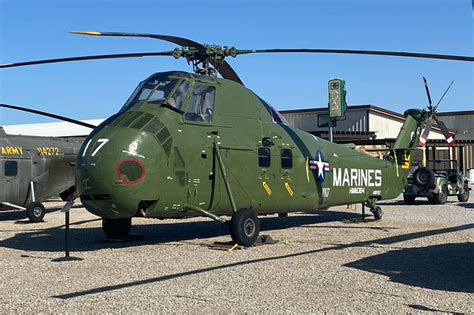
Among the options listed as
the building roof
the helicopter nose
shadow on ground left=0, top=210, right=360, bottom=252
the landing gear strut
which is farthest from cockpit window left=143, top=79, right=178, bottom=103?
the building roof

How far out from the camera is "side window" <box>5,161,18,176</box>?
1892 cm

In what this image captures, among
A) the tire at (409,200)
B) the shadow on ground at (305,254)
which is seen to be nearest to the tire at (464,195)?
the tire at (409,200)

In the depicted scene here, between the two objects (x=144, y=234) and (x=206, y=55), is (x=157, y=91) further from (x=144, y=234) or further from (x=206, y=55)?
(x=144, y=234)

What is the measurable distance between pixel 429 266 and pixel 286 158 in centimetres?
517

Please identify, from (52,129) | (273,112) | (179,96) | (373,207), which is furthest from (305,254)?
(52,129)

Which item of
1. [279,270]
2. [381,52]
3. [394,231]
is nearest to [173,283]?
[279,270]

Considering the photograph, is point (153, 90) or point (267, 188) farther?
point (267, 188)

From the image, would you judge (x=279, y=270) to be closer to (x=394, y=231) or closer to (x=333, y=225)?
(x=394, y=231)

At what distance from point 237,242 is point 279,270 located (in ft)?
8.85

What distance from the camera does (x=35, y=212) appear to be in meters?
18.6

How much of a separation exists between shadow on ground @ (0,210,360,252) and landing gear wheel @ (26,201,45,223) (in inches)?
54.7

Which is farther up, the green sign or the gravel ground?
the green sign

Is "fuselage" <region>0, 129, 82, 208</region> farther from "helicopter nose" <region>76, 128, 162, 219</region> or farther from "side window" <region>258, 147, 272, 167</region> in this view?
"side window" <region>258, 147, 272, 167</region>

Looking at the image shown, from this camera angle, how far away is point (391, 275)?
8484mm
